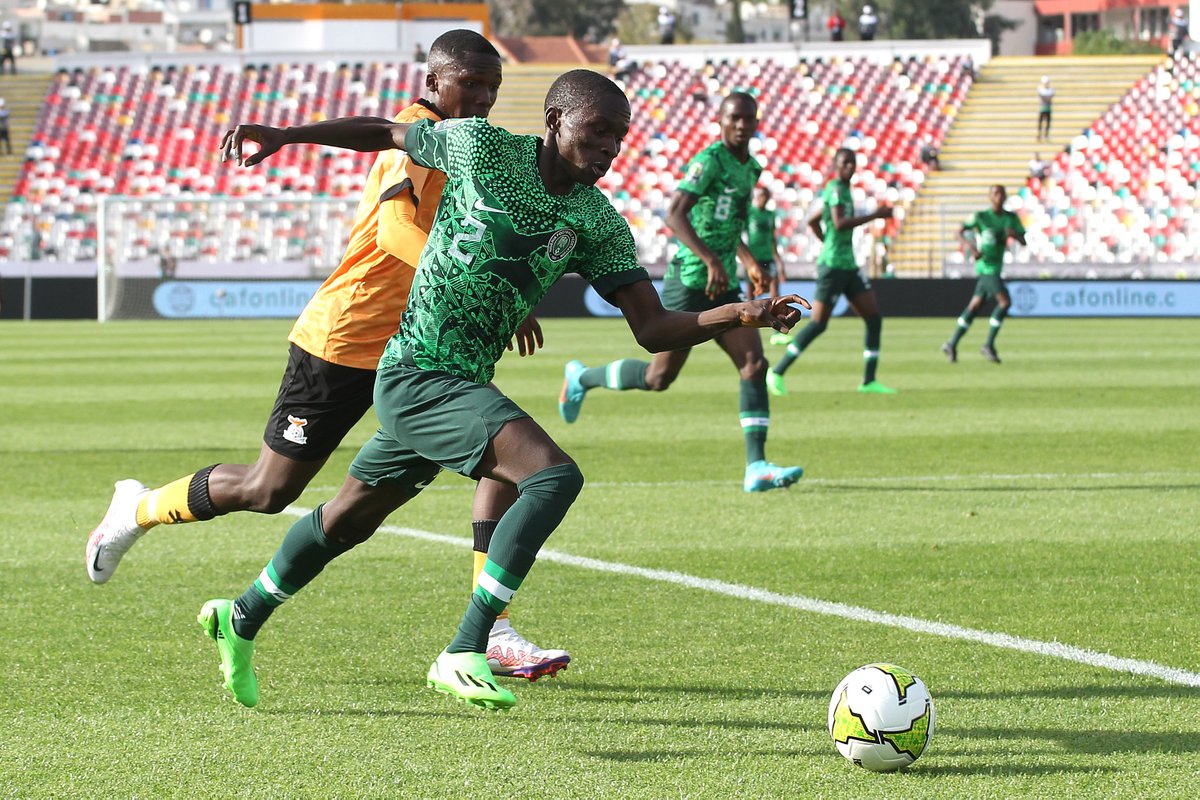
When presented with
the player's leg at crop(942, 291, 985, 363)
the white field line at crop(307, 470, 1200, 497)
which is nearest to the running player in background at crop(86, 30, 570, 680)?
the white field line at crop(307, 470, 1200, 497)

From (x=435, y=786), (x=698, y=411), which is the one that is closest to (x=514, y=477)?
(x=435, y=786)

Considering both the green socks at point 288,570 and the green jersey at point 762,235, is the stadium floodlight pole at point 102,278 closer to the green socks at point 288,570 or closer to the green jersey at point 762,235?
the green jersey at point 762,235

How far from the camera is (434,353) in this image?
4488 mm

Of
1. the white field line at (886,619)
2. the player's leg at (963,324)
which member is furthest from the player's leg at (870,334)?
the white field line at (886,619)

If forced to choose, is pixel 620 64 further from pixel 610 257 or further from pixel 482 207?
pixel 482 207

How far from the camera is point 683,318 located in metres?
4.62

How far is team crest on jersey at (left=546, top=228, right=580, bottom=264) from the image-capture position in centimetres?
447

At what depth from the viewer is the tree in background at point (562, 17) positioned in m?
99.4

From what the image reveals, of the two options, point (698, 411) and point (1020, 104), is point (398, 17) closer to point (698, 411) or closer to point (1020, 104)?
point (1020, 104)

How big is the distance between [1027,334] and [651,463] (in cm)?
1693

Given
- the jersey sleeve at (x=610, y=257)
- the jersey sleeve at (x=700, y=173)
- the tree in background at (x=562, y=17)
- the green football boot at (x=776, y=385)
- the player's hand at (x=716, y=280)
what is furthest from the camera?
the tree in background at (x=562, y=17)

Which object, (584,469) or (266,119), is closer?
(584,469)

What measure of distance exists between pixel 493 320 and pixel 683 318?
0.53 meters

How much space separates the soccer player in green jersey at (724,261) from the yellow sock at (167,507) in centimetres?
386
